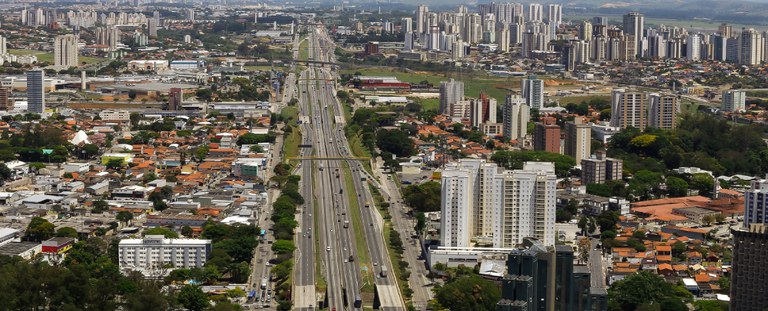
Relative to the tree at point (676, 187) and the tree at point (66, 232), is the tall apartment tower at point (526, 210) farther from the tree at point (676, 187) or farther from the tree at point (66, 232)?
the tree at point (676, 187)

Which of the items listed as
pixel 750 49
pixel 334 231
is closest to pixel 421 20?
pixel 750 49

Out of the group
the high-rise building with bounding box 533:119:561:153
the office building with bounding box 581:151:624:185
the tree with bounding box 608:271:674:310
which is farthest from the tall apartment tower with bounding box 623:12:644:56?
the tree with bounding box 608:271:674:310

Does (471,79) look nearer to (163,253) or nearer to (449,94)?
(449,94)

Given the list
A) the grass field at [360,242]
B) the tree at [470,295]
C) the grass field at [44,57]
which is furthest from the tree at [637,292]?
the grass field at [44,57]

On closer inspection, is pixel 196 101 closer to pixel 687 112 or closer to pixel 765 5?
pixel 687 112

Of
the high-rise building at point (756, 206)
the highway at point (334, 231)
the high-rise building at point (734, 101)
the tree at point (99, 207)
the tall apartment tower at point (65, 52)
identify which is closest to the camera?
the highway at point (334, 231)

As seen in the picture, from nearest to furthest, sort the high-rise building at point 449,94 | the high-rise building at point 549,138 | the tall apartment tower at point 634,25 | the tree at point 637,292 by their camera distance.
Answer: the tree at point 637,292
the high-rise building at point 549,138
the high-rise building at point 449,94
the tall apartment tower at point 634,25

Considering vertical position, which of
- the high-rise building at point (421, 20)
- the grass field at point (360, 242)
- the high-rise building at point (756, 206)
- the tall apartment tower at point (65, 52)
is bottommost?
the grass field at point (360, 242)
